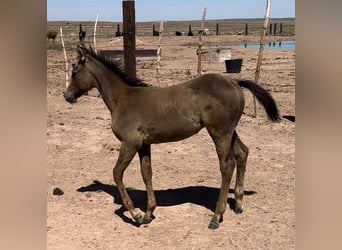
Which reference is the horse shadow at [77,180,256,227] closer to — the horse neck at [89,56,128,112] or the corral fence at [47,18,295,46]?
the horse neck at [89,56,128,112]

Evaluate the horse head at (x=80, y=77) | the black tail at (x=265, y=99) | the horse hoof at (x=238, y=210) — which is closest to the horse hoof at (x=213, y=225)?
the horse hoof at (x=238, y=210)

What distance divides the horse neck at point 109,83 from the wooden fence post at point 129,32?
2100mm

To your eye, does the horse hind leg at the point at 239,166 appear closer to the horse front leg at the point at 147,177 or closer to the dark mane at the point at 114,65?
the horse front leg at the point at 147,177

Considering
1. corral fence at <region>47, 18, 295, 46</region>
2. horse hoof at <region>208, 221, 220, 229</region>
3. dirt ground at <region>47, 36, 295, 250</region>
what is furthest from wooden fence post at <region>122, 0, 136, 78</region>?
corral fence at <region>47, 18, 295, 46</region>

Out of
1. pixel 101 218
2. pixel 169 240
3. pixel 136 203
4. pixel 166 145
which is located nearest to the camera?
pixel 169 240

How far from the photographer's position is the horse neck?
4.73 metres

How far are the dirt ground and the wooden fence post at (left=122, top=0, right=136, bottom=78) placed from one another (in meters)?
1.38

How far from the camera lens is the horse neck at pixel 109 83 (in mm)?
4727
